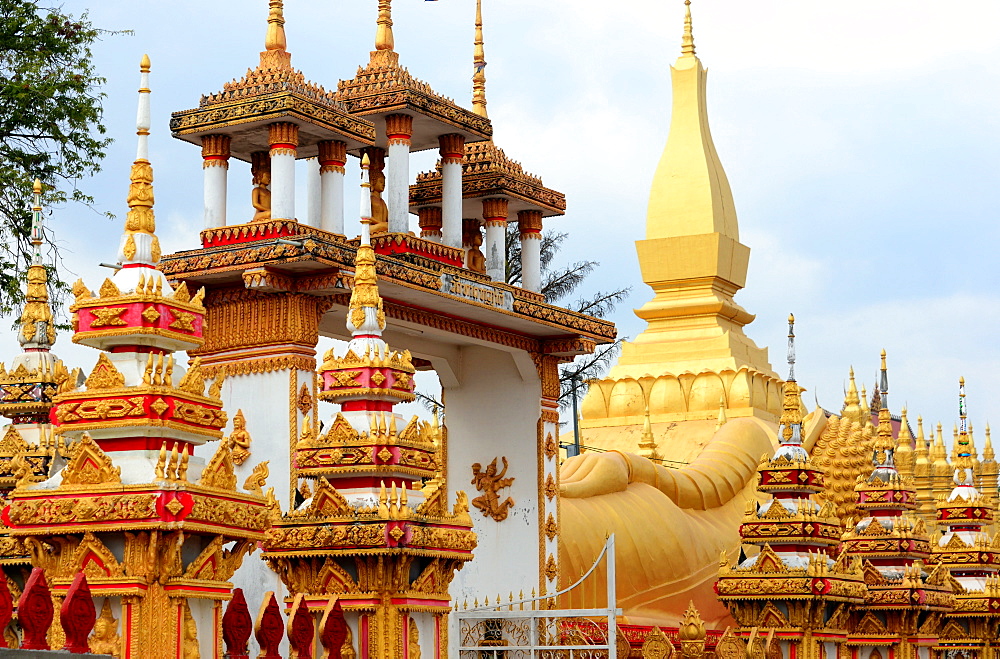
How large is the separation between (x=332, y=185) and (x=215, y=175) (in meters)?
1.14

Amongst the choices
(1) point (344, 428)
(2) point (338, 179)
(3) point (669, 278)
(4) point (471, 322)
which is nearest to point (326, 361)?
(1) point (344, 428)

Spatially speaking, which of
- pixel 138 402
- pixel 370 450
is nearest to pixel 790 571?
pixel 370 450

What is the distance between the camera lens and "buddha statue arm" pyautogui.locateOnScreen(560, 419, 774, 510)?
21.0 metres

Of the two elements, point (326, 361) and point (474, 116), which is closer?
point (326, 361)

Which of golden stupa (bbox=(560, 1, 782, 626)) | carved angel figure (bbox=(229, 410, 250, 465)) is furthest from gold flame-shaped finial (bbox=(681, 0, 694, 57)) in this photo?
carved angel figure (bbox=(229, 410, 250, 465))

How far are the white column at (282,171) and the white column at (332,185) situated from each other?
739 millimetres

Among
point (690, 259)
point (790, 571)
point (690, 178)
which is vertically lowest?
point (790, 571)

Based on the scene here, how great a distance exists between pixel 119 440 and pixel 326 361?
2.60 meters

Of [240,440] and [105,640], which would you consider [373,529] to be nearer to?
[105,640]

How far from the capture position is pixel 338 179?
1617 cm

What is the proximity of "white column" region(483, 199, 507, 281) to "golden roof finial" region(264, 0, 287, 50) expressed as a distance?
3.93 m

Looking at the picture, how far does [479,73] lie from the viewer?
20703 millimetres

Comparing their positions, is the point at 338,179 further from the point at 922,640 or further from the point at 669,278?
the point at 669,278

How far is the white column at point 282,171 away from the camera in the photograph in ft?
50.3
